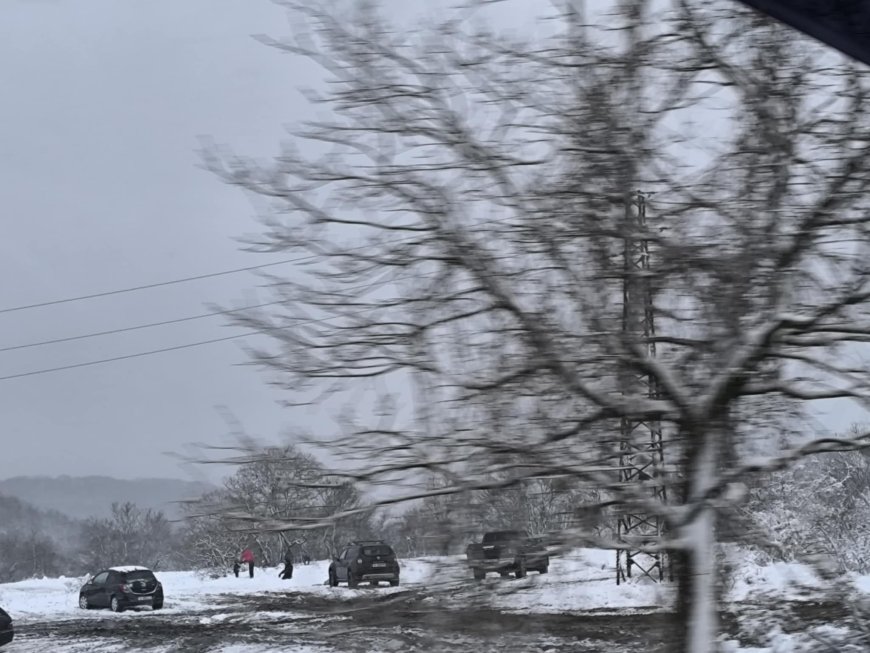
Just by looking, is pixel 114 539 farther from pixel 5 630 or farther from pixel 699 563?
pixel 699 563

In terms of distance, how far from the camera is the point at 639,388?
4914mm

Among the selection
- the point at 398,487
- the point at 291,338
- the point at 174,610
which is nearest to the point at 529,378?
the point at 398,487

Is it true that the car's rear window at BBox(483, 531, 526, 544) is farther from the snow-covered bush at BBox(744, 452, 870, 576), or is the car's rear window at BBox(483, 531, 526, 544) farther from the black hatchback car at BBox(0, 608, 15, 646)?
the black hatchback car at BBox(0, 608, 15, 646)

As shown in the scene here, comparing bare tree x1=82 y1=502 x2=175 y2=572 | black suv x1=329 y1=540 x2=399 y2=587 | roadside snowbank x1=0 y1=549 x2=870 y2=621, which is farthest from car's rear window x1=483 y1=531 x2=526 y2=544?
bare tree x1=82 y1=502 x2=175 y2=572

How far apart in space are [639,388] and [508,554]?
1.10 meters

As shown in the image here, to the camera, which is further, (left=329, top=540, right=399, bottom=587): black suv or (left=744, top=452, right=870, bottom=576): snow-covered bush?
(left=744, top=452, right=870, bottom=576): snow-covered bush

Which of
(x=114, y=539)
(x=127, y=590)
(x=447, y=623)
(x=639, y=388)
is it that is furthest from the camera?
(x=114, y=539)

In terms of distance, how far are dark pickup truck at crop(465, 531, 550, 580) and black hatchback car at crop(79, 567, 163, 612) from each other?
2493cm

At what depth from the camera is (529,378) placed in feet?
15.6

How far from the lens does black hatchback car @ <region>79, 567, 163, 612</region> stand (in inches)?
1077

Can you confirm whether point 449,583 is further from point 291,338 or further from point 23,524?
point 23,524

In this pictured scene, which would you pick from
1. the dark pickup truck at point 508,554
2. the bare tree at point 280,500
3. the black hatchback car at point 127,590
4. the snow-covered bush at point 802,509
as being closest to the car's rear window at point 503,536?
the dark pickup truck at point 508,554

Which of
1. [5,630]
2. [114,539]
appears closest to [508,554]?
[5,630]

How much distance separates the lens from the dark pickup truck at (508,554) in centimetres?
449
